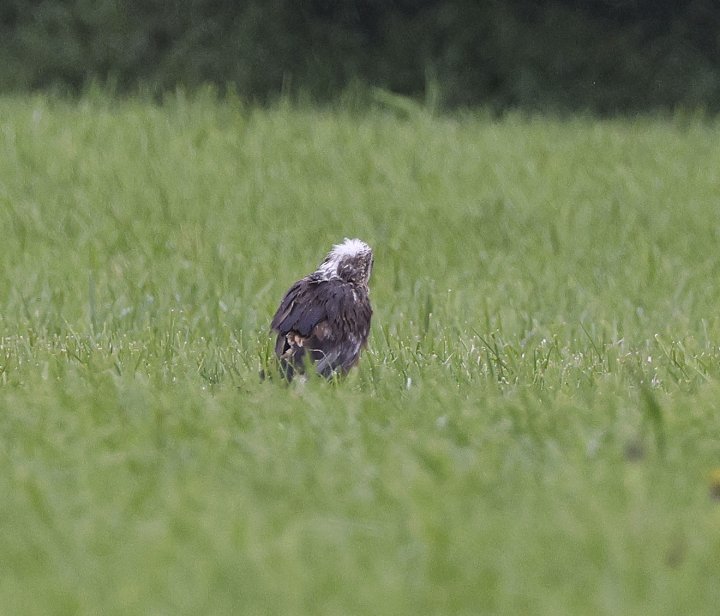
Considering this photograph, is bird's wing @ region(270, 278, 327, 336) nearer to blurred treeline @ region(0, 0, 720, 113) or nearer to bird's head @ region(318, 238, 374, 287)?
bird's head @ region(318, 238, 374, 287)

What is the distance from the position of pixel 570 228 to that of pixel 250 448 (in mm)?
6043

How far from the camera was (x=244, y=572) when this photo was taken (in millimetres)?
3582

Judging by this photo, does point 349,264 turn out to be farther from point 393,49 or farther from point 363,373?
point 393,49

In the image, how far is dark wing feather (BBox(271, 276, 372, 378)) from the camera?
6125 millimetres

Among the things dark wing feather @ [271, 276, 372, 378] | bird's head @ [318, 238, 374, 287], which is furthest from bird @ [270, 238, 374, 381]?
bird's head @ [318, 238, 374, 287]

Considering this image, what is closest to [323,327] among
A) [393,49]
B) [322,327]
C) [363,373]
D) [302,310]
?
[322,327]

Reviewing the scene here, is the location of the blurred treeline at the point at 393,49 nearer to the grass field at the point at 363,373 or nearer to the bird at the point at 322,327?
the grass field at the point at 363,373

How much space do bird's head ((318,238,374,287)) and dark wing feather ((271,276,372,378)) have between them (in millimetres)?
284

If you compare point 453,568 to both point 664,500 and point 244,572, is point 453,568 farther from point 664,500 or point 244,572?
point 664,500

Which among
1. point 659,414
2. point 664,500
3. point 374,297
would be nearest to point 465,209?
point 374,297

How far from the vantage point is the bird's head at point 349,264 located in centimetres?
684

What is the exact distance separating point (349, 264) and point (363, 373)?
91 centimetres

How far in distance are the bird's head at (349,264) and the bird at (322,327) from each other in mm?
118

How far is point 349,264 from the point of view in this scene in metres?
6.89
